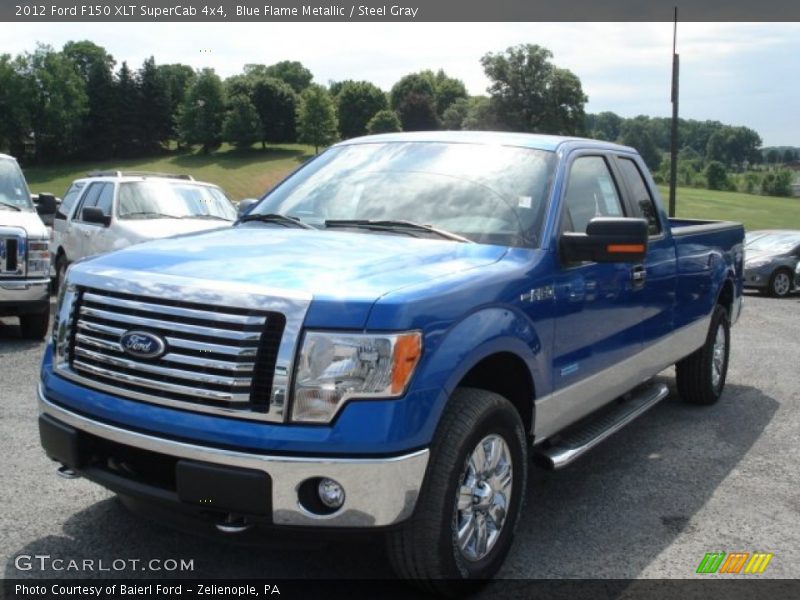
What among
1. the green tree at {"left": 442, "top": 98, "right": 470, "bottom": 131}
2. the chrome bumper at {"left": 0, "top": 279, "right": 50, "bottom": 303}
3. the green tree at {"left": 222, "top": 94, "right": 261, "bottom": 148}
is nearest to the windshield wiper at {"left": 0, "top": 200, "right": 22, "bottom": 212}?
the chrome bumper at {"left": 0, "top": 279, "right": 50, "bottom": 303}

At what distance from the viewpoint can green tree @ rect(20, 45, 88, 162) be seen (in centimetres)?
8994

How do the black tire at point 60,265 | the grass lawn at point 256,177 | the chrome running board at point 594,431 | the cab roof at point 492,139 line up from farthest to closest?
the grass lawn at point 256,177 < the black tire at point 60,265 < the cab roof at point 492,139 < the chrome running board at point 594,431

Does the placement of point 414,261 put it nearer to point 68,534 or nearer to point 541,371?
point 541,371

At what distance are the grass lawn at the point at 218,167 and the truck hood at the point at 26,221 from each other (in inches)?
2196

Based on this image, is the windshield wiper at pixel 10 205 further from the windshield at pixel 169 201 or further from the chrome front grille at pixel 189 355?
the chrome front grille at pixel 189 355

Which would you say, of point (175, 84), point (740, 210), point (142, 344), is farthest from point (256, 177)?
point (142, 344)

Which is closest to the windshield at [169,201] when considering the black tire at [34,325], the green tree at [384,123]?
the black tire at [34,325]

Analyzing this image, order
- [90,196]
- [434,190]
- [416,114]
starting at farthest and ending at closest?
[416,114] → [90,196] → [434,190]

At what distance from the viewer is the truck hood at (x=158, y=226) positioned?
33.7 feet

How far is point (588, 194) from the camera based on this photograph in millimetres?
4664

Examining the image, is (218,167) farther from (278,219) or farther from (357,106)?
(278,219)

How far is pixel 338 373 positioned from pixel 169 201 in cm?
899

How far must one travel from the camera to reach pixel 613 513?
4398 millimetres

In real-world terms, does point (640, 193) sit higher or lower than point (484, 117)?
lower
